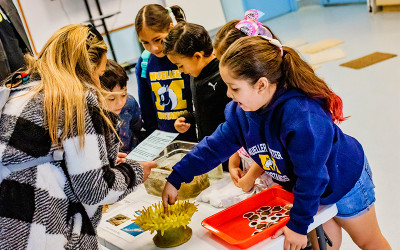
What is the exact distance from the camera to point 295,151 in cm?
145

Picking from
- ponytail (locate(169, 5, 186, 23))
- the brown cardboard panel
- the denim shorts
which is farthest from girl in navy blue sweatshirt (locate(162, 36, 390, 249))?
the brown cardboard panel

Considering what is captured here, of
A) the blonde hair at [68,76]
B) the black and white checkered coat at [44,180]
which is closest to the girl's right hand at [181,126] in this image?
the blonde hair at [68,76]

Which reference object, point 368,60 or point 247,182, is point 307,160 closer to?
point 247,182

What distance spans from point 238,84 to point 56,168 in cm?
61

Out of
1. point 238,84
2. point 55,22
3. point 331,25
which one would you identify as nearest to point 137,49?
point 55,22

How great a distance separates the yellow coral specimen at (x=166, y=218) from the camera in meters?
1.51

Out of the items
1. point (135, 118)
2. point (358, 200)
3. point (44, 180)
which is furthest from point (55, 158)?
point (135, 118)

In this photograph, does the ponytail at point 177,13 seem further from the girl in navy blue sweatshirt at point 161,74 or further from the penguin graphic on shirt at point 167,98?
the penguin graphic on shirt at point 167,98

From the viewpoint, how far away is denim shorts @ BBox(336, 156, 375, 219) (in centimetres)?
167

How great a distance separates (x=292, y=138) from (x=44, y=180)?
2.43 ft

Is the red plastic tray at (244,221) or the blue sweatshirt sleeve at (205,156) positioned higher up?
the blue sweatshirt sleeve at (205,156)

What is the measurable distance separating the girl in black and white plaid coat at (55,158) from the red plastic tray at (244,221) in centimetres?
36

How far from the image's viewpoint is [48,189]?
132cm

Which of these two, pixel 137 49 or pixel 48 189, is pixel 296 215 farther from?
pixel 137 49
